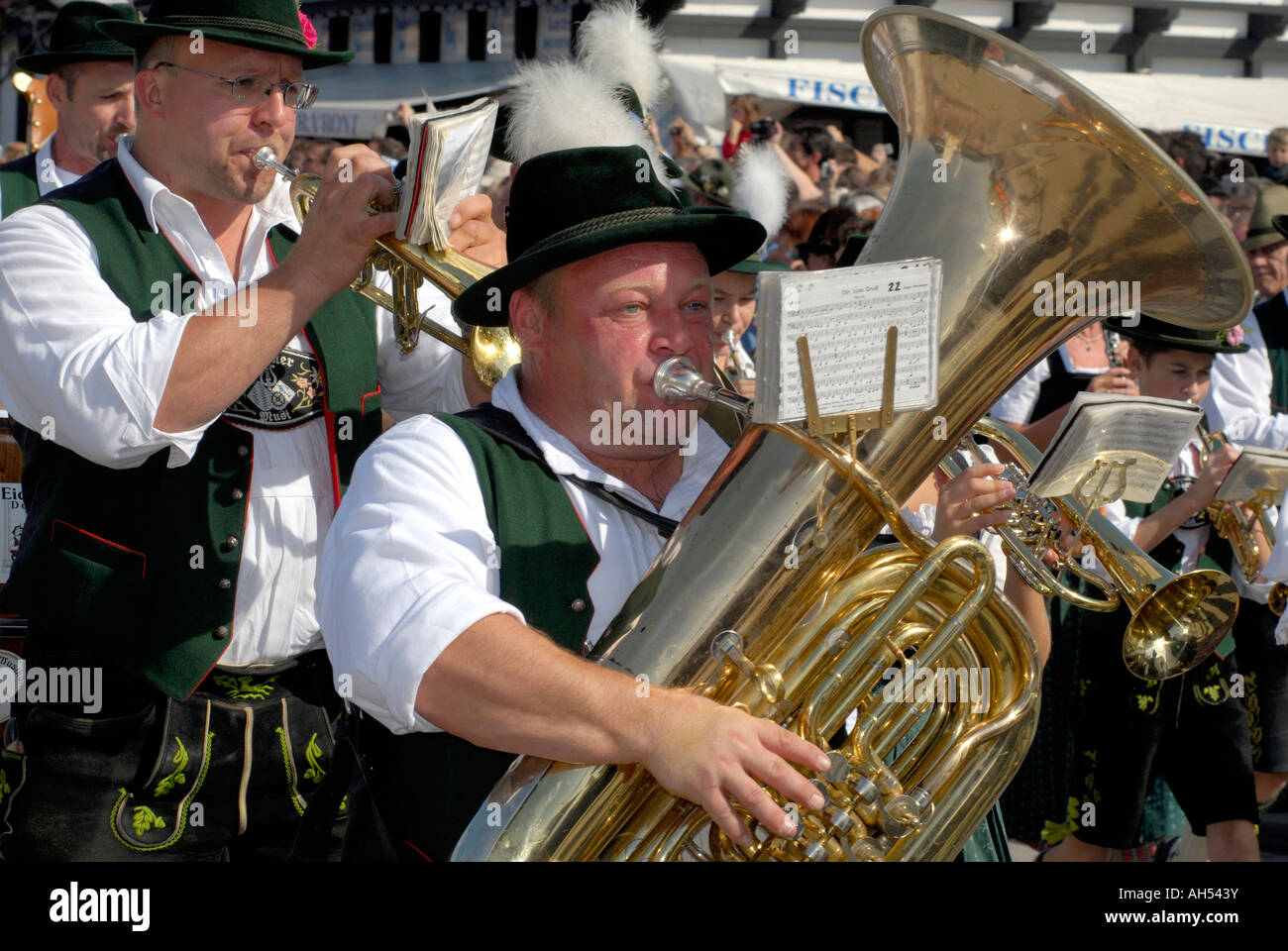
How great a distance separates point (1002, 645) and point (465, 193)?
1.18 metres

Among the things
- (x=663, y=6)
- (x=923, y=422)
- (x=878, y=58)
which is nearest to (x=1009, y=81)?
(x=878, y=58)

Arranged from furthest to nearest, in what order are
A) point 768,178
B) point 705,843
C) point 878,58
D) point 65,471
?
point 768,178, point 65,471, point 878,58, point 705,843

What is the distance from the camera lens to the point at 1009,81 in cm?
227

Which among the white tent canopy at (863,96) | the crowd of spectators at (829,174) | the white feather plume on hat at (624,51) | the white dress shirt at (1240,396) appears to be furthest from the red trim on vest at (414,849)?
the white tent canopy at (863,96)

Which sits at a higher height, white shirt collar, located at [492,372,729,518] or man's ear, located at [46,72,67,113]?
man's ear, located at [46,72,67,113]

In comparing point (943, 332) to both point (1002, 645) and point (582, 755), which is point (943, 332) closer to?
point (1002, 645)

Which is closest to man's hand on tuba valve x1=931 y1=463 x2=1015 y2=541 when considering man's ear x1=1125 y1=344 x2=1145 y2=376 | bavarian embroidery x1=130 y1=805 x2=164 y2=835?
bavarian embroidery x1=130 y1=805 x2=164 y2=835

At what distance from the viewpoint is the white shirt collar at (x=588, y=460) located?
2.43 meters

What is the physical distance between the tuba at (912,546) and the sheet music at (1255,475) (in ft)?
5.64

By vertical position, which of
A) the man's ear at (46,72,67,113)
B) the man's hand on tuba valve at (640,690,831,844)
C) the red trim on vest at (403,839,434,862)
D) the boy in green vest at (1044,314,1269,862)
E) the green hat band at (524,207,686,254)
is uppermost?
the green hat band at (524,207,686,254)

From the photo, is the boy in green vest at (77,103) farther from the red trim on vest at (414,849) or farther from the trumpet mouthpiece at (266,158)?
the red trim on vest at (414,849)

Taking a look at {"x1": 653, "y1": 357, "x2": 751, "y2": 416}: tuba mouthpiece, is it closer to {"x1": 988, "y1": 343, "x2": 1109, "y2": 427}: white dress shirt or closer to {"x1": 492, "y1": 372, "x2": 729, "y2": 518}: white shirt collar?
{"x1": 492, "y1": 372, "x2": 729, "y2": 518}: white shirt collar

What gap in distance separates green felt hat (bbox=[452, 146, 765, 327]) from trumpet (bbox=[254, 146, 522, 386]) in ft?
0.47

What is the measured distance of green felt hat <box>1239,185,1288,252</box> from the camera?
20.7ft
